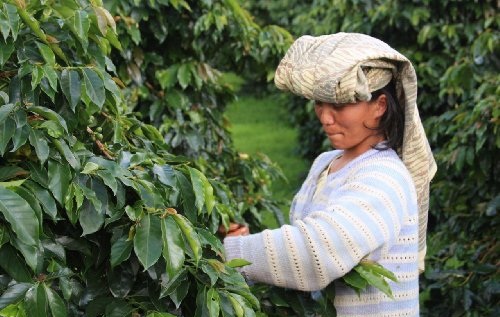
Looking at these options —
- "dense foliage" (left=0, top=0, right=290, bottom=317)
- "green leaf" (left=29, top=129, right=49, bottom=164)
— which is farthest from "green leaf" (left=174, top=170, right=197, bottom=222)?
"green leaf" (left=29, top=129, right=49, bottom=164)

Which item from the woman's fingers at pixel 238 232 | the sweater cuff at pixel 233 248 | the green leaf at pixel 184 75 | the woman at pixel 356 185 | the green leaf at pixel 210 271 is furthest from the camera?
the green leaf at pixel 184 75

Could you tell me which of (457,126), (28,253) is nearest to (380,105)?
(28,253)

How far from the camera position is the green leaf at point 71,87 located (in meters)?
1.79

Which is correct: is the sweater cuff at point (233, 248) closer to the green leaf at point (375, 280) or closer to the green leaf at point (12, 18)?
the green leaf at point (375, 280)

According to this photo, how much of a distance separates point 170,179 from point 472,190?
9.45ft

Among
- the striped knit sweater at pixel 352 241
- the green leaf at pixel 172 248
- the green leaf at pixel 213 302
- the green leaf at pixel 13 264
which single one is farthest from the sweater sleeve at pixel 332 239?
the green leaf at pixel 13 264

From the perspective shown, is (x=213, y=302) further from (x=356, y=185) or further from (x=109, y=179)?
(x=356, y=185)

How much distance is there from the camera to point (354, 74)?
211cm

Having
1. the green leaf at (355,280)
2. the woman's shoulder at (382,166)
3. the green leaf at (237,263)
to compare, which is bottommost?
the green leaf at (355,280)

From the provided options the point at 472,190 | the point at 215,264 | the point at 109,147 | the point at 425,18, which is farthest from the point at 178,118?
the point at 425,18

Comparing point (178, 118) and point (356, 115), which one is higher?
point (356, 115)

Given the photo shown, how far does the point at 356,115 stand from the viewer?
226 cm

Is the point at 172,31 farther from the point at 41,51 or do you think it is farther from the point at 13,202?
the point at 13,202

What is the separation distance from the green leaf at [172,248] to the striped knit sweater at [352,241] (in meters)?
0.50
